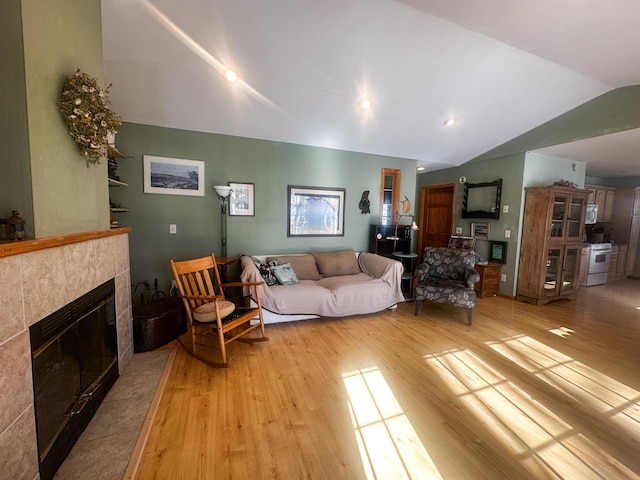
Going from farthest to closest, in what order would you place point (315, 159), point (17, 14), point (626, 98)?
point (315, 159) → point (626, 98) → point (17, 14)

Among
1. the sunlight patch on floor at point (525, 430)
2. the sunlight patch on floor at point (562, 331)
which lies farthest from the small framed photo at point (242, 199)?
the sunlight patch on floor at point (562, 331)

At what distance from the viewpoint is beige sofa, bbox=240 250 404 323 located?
9.58 feet

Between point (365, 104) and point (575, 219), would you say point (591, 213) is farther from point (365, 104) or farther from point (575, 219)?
point (365, 104)

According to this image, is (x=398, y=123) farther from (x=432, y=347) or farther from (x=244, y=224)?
(x=432, y=347)

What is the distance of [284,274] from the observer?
10.6 ft

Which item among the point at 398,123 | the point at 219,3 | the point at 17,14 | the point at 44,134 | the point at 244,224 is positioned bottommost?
the point at 244,224

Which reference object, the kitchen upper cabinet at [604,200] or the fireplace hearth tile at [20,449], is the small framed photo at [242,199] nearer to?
the fireplace hearth tile at [20,449]

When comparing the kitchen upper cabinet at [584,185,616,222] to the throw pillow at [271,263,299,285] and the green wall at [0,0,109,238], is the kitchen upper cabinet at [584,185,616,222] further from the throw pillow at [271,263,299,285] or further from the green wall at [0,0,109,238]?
the green wall at [0,0,109,238]

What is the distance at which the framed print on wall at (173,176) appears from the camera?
319 cm

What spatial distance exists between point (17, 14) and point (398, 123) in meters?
3.40

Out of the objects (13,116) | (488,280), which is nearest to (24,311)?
(13,116)

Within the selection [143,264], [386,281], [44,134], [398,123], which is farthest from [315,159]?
[44,134]

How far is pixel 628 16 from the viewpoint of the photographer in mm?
1815

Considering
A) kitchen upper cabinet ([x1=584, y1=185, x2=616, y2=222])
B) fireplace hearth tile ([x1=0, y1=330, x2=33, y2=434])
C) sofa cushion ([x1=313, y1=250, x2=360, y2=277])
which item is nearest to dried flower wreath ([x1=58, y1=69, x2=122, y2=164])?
fireplace hearth tile ([x1=0, y1=330, x2=33, y2=434])
